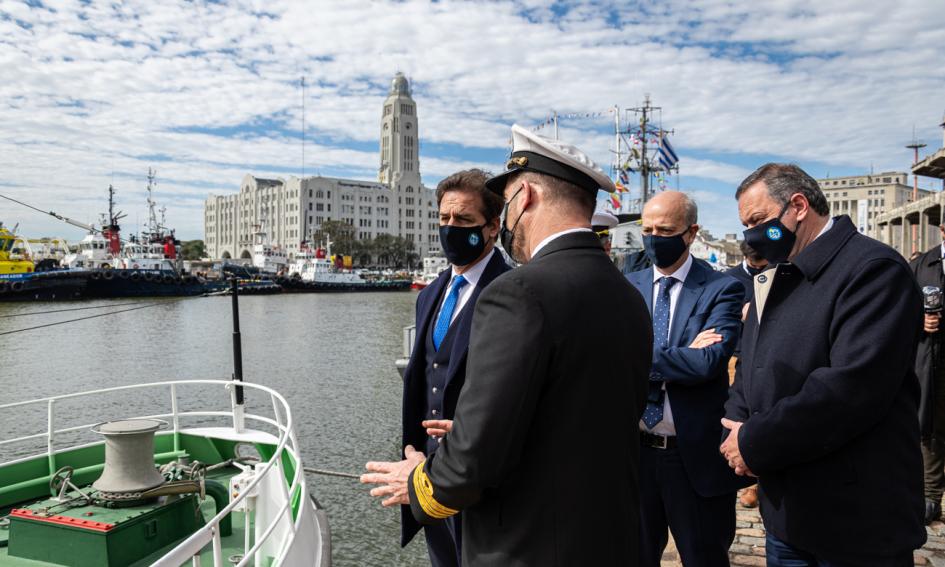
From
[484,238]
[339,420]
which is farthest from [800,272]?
[339,420]

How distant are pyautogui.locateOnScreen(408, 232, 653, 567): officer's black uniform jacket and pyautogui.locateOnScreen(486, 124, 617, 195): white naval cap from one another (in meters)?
0.24

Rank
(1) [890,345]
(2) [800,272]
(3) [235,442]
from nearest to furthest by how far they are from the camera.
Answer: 1. (1) [890,345]
2. (2) [800,272]
3. (3) [235,442]

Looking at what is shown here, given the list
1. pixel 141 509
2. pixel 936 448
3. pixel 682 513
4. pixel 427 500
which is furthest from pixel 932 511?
pixel 141 509

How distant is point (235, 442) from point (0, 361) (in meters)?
20.6

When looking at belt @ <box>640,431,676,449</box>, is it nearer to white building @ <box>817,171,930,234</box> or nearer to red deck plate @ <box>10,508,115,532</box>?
red deck plate @ <box>10,508,115,532</box>

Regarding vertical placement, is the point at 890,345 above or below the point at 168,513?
above

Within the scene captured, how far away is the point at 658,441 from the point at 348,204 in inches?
5096

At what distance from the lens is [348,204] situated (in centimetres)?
12888

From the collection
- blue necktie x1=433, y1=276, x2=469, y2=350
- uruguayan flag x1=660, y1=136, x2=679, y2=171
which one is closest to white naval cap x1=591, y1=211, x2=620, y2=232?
blue necktie x1=433, y1=276, x2=469, y2=350

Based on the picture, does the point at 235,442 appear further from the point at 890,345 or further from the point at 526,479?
the point at 890,345

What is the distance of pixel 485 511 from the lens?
69.4 inches

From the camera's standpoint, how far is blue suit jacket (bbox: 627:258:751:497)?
9.88 feet

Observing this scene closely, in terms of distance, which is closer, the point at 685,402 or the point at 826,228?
the point at 826,228

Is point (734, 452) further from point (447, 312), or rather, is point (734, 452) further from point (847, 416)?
point (447, 312)
